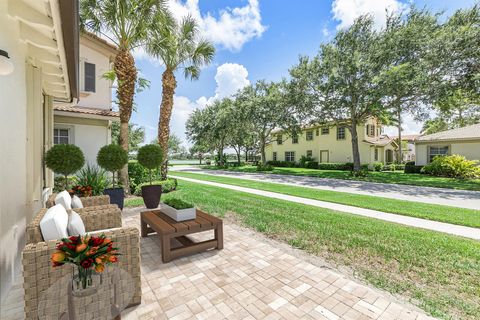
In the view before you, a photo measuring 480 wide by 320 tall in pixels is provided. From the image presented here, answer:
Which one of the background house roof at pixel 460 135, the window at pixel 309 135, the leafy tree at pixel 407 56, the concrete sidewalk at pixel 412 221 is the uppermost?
the leafy tree at pixel 407 56

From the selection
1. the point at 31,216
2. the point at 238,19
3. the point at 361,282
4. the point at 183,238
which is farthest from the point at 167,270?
the point at 238,19

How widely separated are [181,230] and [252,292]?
1.48m

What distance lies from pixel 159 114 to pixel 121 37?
367 centimetres

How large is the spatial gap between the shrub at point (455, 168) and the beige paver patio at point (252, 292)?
18248 mm

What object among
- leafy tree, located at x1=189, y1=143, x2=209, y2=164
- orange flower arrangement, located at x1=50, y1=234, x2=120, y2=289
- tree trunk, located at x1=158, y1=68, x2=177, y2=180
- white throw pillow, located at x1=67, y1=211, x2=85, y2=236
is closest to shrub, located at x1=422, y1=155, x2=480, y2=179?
tree trunk, located at x1=158, y1=68, x2=177, y2=180

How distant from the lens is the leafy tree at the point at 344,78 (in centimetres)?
1535

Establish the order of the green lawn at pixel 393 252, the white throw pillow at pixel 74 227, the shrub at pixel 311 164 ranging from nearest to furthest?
1. the white throw pillow at pixel 74 227
2. the green lawn at pixel 393 252
3. the shrub at pixel 311 164

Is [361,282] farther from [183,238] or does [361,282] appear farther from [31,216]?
[31,216]

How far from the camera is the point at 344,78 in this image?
52.1 ft

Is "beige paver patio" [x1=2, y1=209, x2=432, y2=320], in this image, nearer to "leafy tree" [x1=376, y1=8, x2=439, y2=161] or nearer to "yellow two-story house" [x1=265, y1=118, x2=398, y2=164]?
"leafy tree" [x1=376, y1=8, x2=439, y2=161]

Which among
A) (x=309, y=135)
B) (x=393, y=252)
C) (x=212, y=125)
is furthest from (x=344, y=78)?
(x=212, y=125)

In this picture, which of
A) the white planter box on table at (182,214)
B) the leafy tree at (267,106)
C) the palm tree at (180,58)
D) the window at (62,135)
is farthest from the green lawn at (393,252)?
the leafy tree at (267,106)

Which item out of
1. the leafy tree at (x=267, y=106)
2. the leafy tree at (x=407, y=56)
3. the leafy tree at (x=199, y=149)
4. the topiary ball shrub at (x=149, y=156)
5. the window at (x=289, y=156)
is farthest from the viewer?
the leafy tree at (x=199, y=149)

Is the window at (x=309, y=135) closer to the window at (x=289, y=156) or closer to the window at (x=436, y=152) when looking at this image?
the window at (x=289, y=156)
